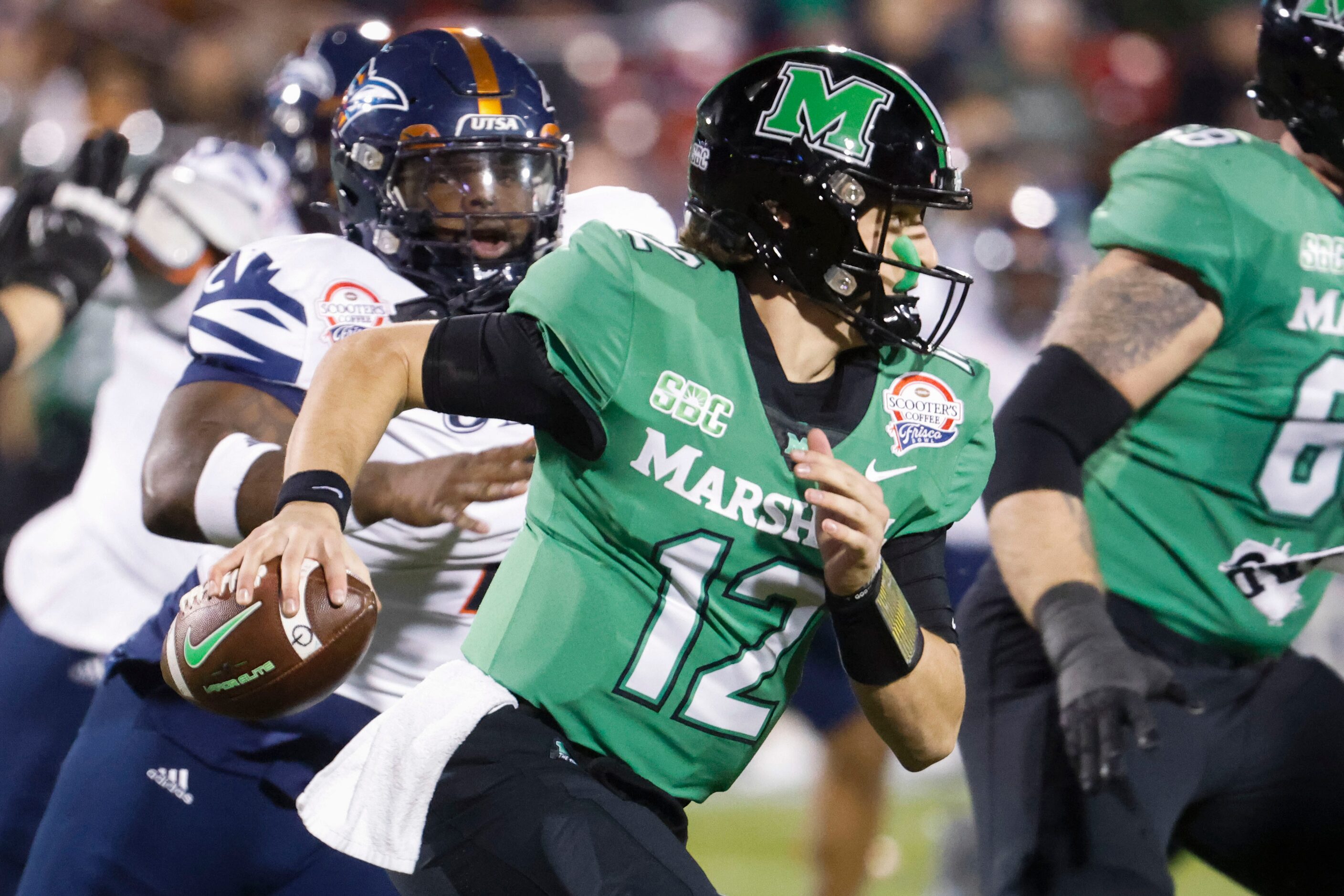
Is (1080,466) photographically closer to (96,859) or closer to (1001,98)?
(96,859)

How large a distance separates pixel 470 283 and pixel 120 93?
4.48 m

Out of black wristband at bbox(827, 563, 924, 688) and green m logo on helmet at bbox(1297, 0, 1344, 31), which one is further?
green m logo on helmet at bbox(1297, 0, 1344, 31)

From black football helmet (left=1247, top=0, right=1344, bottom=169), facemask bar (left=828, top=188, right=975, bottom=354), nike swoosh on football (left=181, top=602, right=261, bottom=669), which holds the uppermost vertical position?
black football helmet (left=1247, top=0, right=1344, bottom=169)

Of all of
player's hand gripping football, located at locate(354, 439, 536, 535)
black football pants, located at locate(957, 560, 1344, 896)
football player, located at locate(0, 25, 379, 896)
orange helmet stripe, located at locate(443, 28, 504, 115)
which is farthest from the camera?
football player, located at locate(0, 25, 379, 896)

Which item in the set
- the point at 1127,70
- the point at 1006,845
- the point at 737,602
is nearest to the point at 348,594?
the point at 737,602

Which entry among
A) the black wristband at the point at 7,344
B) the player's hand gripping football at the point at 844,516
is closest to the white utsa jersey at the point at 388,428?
the player's hand gripping football at the point at 844,516

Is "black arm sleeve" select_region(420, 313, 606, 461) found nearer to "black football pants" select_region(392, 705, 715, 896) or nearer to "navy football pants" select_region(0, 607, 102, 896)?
"black football pants" select_region(392, 705, 715, 896)

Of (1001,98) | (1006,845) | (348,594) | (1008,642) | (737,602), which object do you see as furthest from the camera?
(1001,98)

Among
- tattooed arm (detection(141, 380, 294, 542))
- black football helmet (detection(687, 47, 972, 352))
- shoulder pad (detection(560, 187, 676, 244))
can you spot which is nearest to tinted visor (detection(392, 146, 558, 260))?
shoulder pad (detection(560, 187, 676, 244))

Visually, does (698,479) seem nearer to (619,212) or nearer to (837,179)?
(837,179)

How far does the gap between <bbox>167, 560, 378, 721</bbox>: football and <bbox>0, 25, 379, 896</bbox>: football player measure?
1.50m

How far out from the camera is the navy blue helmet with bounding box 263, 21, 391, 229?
385cm

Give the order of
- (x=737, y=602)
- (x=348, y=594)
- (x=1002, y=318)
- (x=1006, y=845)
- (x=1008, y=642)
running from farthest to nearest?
(x=1002, y=318) → (x=1008, y=642) → (x=1006, y=845) → (x=737, y=602) → (x=348, y=594)

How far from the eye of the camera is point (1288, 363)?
9.00 feet
